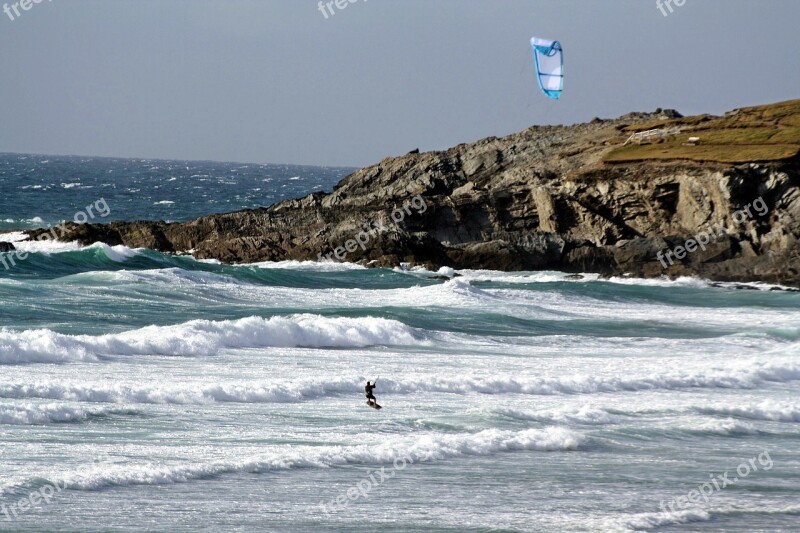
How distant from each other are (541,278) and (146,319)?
19003 millimetres

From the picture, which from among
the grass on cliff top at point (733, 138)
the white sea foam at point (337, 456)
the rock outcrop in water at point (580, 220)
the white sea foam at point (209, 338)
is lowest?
the white sea foam at point (337, 456)

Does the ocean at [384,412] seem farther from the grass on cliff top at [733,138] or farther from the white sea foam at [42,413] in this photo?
the grass on cliff top at [733,138]

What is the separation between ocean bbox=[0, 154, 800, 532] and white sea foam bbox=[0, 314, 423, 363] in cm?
6

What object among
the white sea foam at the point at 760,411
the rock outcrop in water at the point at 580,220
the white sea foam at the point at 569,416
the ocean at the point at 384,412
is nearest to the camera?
the ocean at the point at 384,412

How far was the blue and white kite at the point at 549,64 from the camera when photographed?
3438 centimetres

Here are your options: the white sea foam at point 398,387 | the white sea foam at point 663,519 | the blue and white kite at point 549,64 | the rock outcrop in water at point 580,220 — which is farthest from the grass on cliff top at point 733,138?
the white sea foam at point 663,519

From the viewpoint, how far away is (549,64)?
35.1m

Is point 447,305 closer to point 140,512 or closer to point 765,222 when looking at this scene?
point 765,222

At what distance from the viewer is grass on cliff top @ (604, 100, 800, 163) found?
4588 centimetres

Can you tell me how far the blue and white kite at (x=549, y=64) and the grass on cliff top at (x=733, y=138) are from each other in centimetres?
1278

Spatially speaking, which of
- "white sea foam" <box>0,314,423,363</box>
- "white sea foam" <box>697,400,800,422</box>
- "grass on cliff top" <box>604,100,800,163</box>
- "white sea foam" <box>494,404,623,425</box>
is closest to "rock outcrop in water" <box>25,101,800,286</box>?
"grass on cliff top" <box>604,100,800,163</box>

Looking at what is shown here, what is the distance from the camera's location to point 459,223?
4688cm

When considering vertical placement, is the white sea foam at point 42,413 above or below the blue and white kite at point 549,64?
below

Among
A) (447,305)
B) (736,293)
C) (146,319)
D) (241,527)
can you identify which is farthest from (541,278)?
(241,527)
